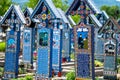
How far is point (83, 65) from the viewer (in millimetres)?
14500

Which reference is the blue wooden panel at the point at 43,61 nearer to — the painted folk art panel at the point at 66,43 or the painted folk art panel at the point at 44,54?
the painted folk art panel at the point at 44,54

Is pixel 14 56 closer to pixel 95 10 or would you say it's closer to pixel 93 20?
pixel 95 10

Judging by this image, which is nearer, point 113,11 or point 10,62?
point 10,62

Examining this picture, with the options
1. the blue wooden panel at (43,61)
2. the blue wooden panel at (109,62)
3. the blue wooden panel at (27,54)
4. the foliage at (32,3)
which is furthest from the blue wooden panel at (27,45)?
the foliage at (32,3)

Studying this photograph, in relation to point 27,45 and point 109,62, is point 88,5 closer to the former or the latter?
point 109,62

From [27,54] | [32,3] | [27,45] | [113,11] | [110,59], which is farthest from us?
[113,11]

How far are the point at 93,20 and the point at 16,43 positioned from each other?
9.77 meters

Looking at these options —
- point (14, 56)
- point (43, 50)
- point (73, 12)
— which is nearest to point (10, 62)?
point (14, 56)

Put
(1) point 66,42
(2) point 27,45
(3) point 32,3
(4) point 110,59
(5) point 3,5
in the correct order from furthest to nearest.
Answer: (5) point 3,5 < (3) point 32,3 < (1) point 66,42 < (2) point 27,45 < (4) point 110,59

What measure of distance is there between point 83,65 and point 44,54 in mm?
1888

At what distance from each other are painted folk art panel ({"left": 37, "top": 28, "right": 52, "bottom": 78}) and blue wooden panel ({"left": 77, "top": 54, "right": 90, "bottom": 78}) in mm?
1446

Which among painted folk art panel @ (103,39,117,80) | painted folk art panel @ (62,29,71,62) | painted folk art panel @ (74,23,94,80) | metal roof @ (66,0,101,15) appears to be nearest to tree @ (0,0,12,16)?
painted folk art panel @ (62,29,71,62)

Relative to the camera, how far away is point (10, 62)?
17.0 m

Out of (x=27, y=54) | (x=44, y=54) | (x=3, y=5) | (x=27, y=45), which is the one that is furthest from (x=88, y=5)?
(x=3, y=5)
